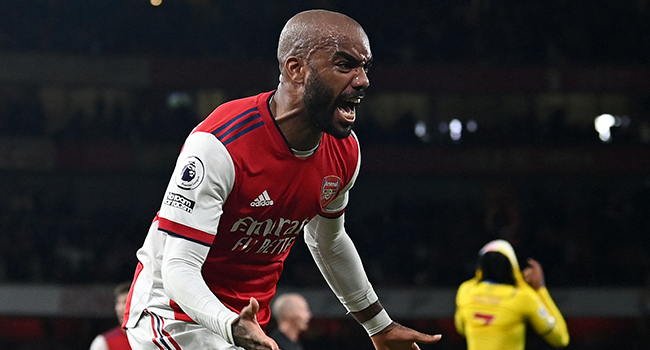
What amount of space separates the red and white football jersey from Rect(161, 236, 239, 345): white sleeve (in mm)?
36

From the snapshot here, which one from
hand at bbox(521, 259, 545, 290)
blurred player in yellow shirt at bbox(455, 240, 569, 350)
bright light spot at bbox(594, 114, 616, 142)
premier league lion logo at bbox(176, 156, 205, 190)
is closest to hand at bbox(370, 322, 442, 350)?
premier league lion logo at bbox(176, 156, 205, 190)

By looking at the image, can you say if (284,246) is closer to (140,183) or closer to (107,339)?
(107,339)

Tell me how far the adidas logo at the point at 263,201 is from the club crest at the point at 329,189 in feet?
0.81

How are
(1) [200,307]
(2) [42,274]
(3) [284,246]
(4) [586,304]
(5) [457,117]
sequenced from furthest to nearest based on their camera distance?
(5) [457,117] → (2) [42,274] → (4) [586,304] → (3) [284,246] → (1) [200,307]

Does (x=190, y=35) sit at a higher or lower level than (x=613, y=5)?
lower

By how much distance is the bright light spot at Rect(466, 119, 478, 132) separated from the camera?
59.8 ft

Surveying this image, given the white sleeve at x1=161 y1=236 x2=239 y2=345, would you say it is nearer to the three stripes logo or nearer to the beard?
the three stripes logo

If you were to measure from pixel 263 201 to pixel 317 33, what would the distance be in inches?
21.0

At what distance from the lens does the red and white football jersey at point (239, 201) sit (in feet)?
7.80

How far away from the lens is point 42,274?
15.7 m

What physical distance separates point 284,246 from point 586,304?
41.5 feet

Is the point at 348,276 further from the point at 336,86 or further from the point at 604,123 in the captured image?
the point at 604,123

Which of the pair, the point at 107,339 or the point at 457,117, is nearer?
the point at 107,339

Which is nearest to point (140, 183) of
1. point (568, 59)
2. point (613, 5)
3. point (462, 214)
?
point (462, 214)
